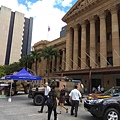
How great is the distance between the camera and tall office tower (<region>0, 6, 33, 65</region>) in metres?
100

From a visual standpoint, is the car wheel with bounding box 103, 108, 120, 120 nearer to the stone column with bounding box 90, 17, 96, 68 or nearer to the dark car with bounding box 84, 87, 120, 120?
the dark car with bounding box 84, 87, 120, 120

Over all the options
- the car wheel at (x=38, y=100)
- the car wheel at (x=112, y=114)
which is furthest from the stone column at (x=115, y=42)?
the car wheel at (x=112, y=114)

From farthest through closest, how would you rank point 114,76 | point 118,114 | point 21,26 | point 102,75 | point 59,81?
point 21,26, point 102,75, point 114,76, point 59,81, point 118,114

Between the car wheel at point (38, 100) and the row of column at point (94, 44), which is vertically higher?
the row of column at point (94, 44)

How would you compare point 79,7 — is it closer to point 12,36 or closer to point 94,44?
point 94,44

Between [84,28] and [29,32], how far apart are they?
91636 millimetres

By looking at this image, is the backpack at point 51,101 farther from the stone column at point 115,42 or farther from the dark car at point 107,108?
the stone column at point 115,42

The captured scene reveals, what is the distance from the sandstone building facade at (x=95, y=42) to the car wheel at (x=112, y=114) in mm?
15526

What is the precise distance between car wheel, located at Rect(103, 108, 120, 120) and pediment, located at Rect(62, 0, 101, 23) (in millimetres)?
26972

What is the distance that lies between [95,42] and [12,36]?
85.5 metres

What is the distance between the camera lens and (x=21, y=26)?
110562 millimetres

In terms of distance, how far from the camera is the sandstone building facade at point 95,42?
25.4m

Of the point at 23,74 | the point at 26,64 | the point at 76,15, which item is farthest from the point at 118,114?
the point at 26,64

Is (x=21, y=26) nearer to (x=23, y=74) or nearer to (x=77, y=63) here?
(x=77, y=63)
